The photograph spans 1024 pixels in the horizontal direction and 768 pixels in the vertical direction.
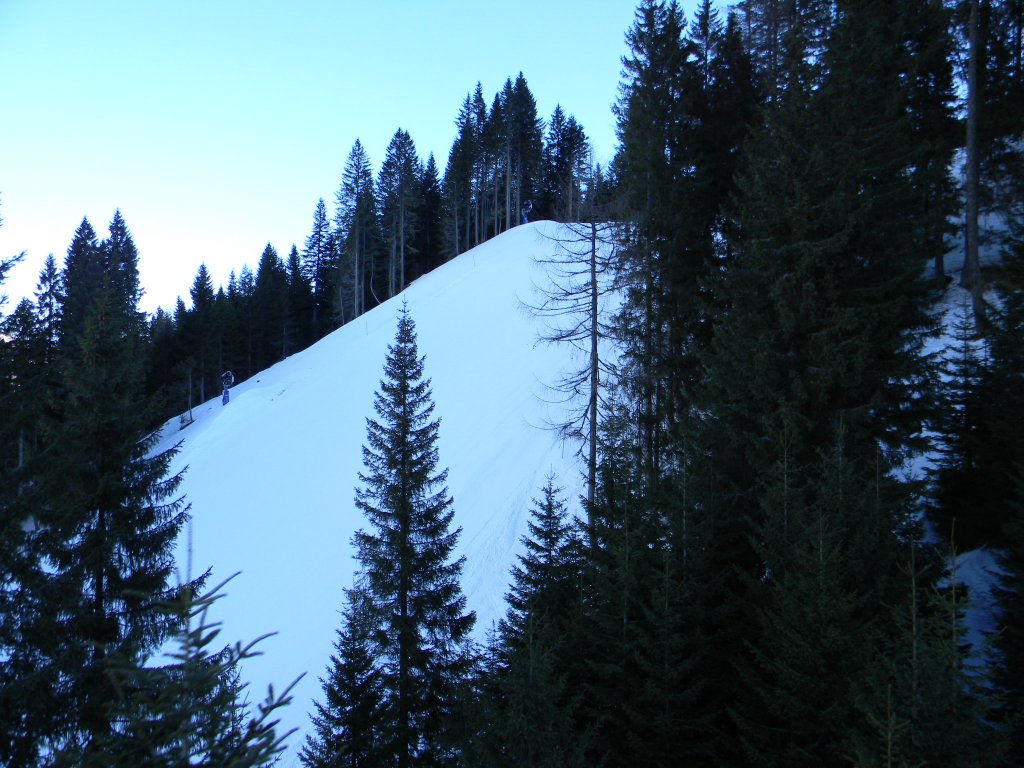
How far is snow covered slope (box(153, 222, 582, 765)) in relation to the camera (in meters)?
19.0

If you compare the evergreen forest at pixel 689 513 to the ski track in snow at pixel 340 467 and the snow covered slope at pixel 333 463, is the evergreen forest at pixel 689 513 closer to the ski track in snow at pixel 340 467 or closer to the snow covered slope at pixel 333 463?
the ski track in snow at pixel 340 467

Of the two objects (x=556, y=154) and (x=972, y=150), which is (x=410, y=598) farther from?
(x=556, y=154)

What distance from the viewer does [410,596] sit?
45.9 ft

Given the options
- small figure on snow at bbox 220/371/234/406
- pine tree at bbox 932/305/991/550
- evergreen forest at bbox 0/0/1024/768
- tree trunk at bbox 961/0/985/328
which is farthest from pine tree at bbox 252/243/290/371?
pine tree at bbox 932/305/991/550

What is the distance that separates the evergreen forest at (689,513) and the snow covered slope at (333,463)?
218cm

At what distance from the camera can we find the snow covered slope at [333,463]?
749 inches

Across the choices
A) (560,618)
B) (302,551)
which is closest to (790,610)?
(560,618)

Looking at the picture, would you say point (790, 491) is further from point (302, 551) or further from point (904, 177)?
point (302, 551)

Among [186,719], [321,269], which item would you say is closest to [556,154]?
[321,269]

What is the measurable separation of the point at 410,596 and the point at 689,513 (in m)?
7.07

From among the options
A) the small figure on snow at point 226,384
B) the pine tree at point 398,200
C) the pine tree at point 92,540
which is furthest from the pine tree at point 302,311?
the pine tree at point 92,540

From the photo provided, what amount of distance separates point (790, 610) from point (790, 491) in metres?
1.86

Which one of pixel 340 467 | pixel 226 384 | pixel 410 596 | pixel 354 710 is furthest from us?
pixel 226 384

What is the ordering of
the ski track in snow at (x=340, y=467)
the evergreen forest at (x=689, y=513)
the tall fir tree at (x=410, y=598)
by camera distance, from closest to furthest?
the evergreen forest at (x=689, y=513) < the tall fir tree at (x=410, y=598) < the ski track in snow at (x=340, y=467)
